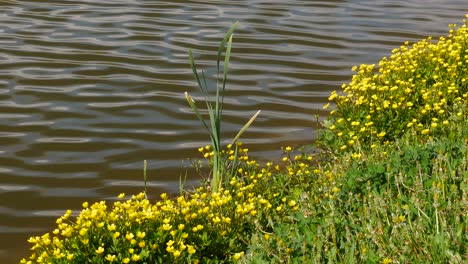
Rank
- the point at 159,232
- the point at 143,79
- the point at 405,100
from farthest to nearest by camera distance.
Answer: the point at 143,79 < the point at 405,100 < the point at 159,232

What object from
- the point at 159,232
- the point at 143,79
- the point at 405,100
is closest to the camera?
the point at 159,232

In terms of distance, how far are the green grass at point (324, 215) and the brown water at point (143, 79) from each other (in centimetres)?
154

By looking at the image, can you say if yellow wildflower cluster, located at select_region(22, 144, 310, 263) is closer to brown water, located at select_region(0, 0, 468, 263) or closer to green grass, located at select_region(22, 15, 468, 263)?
green grass, located at select_region(22, 15, 468, 263)

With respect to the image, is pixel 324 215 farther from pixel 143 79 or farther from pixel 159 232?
pixel 143 79

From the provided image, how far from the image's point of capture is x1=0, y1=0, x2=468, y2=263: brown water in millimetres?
8562

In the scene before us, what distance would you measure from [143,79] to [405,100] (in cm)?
426

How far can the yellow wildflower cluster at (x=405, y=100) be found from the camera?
790cm

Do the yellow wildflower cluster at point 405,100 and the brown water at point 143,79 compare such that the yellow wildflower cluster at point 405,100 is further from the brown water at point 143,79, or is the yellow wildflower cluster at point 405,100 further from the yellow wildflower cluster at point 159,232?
the yellow wildflower cluster at point 159,232

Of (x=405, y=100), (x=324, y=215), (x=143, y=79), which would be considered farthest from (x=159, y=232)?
(x=143, y=79)

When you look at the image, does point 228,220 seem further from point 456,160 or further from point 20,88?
point 20,88

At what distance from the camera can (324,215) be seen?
5523mm

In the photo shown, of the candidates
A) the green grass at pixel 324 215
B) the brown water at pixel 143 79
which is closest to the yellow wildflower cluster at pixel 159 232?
the green grass at pixel 324 215

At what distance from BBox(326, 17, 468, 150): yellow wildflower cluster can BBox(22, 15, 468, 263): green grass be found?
0.10 feet

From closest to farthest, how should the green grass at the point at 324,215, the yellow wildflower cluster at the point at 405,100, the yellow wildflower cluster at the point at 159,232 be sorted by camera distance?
the green grass at the point at 324,215
the yellow wildflower cluster at the point at 159,232
the yellow wildflower cluster at the point at 405,100
